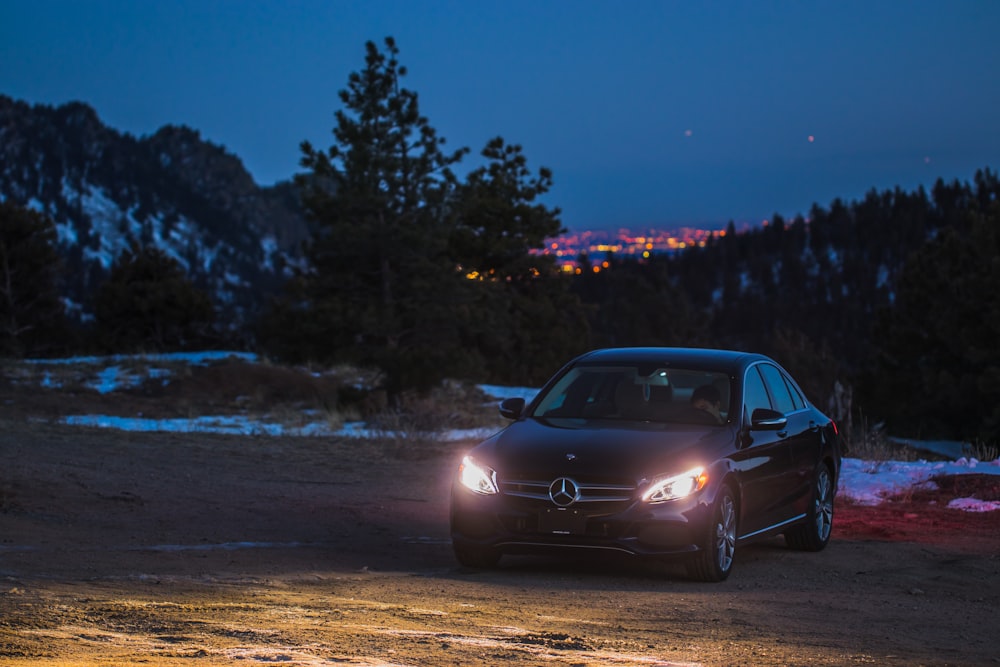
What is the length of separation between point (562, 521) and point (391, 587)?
1.17 meters

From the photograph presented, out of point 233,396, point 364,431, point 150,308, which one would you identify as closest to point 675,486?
point 364,431

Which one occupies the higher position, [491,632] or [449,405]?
[449,405]

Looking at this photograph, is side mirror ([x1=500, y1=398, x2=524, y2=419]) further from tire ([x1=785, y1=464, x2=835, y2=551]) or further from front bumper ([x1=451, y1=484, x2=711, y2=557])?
tire ([x1=785, y1=464, x2=835, y2=551])

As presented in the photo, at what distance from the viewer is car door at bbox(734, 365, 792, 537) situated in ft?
29.3

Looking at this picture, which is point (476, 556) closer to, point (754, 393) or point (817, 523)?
point (754, 393)

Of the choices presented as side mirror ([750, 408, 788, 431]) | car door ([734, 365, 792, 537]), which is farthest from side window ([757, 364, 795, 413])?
side mirror ([750, 408, 788, 431])

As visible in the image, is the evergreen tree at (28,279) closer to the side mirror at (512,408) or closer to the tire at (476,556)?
the side mirror at (512,408)

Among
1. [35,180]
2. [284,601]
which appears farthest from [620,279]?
[284,601]

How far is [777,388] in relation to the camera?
33.6 ft

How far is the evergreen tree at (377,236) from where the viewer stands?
30.8 meters

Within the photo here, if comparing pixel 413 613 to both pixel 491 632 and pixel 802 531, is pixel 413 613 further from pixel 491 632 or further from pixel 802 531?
pixel 802 531

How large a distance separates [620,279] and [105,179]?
294 feet

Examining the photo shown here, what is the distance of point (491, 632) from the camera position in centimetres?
623

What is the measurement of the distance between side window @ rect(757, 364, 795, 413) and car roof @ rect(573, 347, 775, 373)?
0.20m
